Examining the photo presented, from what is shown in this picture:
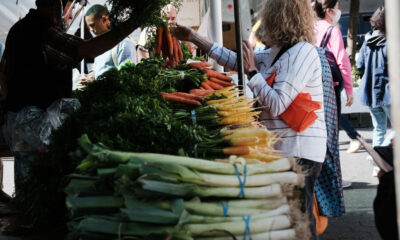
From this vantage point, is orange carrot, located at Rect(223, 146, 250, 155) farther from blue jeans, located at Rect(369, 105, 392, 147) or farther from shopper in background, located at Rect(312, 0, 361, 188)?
blue jeans, located at Rect(369, 105, 392, 147)

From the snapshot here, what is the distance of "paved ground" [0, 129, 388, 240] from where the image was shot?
4.81 m

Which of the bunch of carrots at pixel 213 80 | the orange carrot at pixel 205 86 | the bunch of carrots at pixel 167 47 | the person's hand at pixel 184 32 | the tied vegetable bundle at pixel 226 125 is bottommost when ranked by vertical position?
the tied vegetable bundle at pixel 226 125

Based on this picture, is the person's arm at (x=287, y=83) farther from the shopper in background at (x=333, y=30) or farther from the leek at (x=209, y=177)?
the shopper in background at (x=333, y=30)

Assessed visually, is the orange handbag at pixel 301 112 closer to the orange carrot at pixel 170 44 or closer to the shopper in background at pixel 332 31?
the orange carrot at pixel 170 44

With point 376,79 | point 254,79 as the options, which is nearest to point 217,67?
point 254,79

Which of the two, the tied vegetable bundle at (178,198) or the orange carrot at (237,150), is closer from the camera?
the tied vegetable bundle at (178,198)

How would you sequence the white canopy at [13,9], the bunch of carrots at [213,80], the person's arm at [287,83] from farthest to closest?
the white canopy at [13,9] < the bunch of carrots at [213,80] < the person's arm at [287,83]

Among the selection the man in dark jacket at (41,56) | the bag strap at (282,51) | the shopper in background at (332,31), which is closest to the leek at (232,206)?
the bag strap at (282,51)

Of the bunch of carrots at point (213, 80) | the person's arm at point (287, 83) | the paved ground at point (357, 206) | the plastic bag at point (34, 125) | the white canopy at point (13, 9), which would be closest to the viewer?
the person's arm at point (287, 83)

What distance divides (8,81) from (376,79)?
527cm

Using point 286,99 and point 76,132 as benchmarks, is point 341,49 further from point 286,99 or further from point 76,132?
point 76,132

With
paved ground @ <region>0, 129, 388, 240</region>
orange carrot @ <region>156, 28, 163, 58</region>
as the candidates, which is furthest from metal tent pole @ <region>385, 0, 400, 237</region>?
orange carrot @ <region>156, 28, 163, 58</region>

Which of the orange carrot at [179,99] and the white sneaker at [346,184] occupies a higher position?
the orange carrot at [179,99]

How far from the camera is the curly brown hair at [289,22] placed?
346 cm
